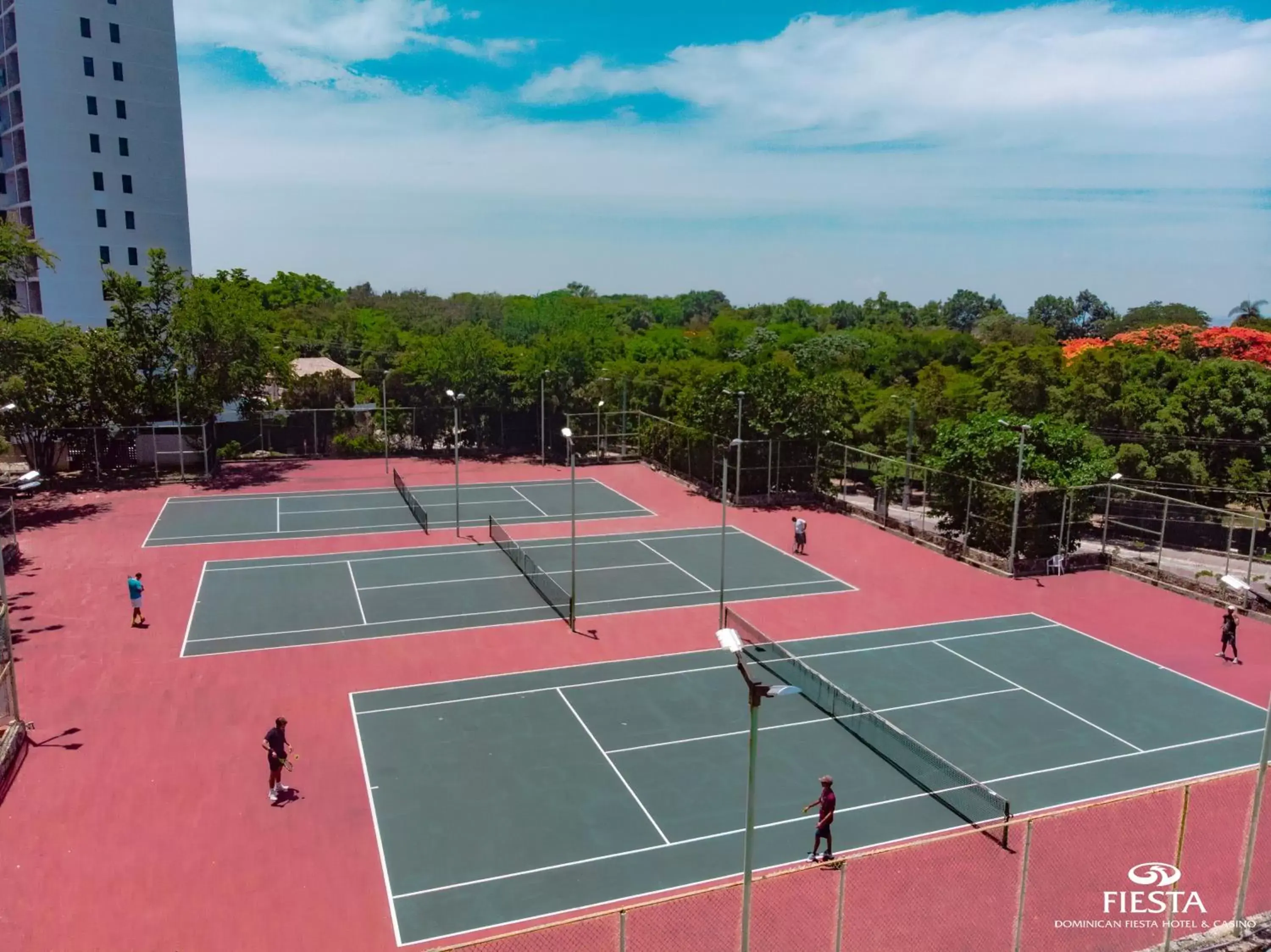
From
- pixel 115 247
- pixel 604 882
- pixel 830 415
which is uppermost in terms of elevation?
pixel 115 247

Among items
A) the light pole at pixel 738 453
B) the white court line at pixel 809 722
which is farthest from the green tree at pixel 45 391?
the white court line at pixel 809 722

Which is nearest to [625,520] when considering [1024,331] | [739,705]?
[739,705]

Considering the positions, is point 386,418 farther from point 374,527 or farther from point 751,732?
point 751,732

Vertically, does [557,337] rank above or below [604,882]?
above

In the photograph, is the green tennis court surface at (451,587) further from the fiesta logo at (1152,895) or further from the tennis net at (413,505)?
the fiesta logo at (1152,895)

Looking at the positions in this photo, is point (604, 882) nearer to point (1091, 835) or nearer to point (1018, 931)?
point (1018, 931)

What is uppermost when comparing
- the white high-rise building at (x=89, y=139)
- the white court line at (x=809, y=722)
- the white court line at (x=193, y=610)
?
the white high-rise building at (x=89, y=139)
